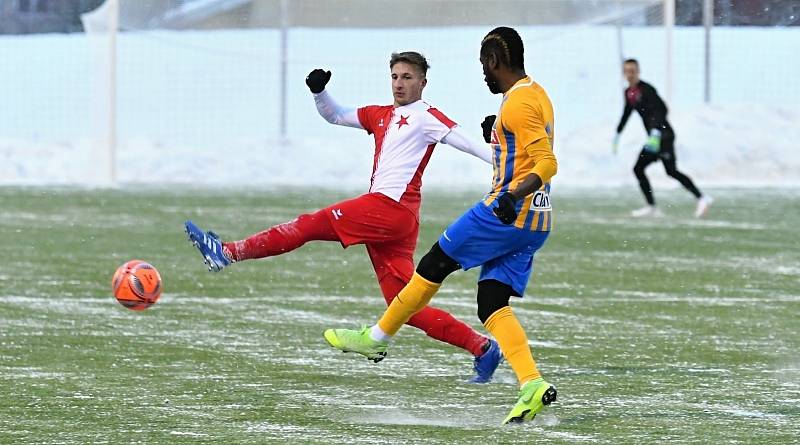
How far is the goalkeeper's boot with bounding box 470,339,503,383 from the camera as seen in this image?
27.2 feet

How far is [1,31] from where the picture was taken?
124ft

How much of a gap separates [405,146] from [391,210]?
35cm

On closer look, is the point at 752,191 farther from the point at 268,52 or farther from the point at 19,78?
the point at 19,78

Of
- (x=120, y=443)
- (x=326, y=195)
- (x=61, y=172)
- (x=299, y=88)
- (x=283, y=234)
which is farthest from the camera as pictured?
(x=299, y=88)

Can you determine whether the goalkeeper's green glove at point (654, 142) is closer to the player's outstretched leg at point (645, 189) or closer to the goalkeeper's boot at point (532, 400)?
the player's outstretched leg at point (645, 189)

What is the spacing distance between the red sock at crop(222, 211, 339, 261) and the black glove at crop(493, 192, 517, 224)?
185cm

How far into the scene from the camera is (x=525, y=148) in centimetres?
718

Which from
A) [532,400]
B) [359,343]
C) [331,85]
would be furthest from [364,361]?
[331,85]

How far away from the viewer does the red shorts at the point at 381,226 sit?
28.3 ft

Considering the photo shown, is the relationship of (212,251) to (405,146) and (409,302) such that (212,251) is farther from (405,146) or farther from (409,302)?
(409,302)

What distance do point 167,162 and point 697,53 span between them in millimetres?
11562

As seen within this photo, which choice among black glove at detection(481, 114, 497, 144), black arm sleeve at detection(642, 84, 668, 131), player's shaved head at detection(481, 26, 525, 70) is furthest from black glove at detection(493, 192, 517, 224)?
black arm sleeve at detection(642, 84, 668, 131)

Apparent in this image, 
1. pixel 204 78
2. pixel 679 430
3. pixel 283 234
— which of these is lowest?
pixel 679 430

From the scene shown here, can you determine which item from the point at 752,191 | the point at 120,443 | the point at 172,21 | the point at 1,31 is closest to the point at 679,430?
the point at 120,443
